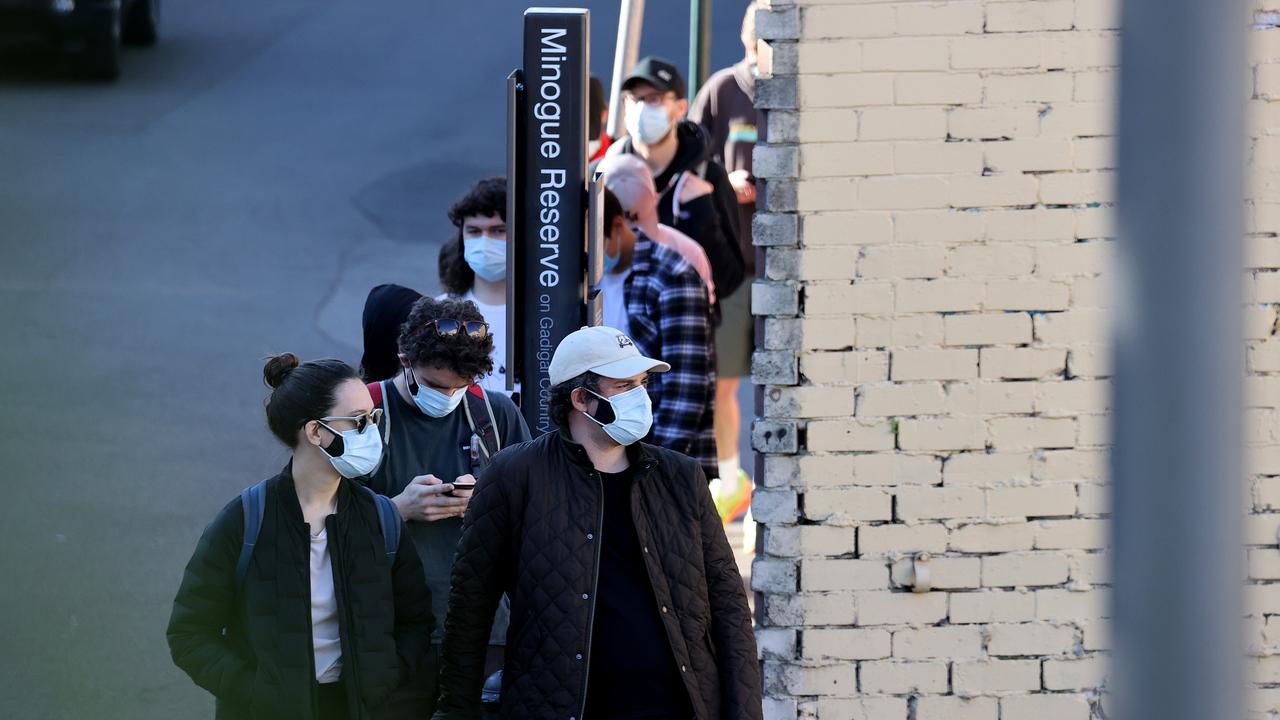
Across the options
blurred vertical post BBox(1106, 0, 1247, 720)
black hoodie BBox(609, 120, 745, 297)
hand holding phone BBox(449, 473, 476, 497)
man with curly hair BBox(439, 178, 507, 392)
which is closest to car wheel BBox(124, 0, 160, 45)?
black hoodie BBox(609, 120, 745, 297)

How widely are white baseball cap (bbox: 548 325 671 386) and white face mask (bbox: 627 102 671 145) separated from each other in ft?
11.5

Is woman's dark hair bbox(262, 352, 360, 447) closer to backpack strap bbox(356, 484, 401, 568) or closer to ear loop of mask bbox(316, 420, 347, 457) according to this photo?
ear loop of mask bbox(316, 420, 347, 457)

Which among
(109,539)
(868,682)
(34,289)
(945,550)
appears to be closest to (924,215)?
(945,550)

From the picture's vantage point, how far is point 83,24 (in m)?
16.3

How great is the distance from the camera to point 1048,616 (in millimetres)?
5367

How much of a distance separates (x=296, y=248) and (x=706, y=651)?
30.4 ft

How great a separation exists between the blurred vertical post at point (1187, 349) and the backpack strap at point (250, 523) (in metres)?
2.66

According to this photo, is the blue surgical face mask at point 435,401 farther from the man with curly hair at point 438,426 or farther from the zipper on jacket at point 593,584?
the zipper on jacket at point 593,584

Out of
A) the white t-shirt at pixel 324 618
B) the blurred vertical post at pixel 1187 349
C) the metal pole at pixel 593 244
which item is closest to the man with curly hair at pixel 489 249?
the metal pole at pixel 593 244

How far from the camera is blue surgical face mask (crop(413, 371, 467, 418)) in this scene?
4.54m

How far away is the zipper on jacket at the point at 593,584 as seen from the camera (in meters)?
3.91

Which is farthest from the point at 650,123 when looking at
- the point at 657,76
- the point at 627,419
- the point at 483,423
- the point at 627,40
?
the point at 627,419

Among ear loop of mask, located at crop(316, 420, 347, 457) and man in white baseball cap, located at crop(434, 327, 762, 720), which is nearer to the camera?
man in white baseball cap, located at crop(434, 327, 762, 720)

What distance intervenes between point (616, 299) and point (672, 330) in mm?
257
